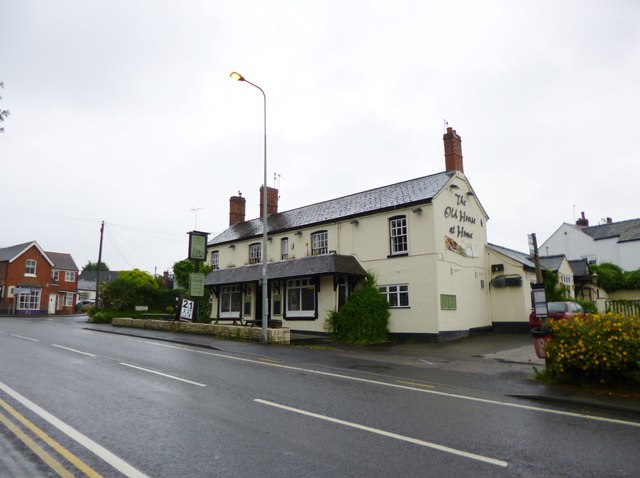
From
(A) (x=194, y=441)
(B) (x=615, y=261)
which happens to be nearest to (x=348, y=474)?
(A) (x=194, y=441)

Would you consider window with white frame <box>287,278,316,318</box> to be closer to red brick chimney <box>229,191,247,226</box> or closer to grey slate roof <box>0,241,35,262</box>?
red brick chimney <box>229,191,247,226</box>

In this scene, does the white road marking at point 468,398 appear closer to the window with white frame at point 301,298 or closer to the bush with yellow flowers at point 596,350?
the bush with yellow flowers at point 596,350

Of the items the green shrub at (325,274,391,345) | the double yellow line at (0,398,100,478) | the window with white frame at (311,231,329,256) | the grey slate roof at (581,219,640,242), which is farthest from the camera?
the grey slate roof at (581,219,640,242)

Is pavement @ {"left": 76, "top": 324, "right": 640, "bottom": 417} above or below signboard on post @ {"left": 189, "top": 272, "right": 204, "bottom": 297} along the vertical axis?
below

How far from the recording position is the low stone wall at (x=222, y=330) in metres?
19.3

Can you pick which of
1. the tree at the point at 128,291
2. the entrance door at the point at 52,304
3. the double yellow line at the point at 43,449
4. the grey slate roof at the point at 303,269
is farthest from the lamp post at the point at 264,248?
the entrance door at the point at 52,304

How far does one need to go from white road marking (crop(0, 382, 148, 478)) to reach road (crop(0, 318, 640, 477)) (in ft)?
0.08

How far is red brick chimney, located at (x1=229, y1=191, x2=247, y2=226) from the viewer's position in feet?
121

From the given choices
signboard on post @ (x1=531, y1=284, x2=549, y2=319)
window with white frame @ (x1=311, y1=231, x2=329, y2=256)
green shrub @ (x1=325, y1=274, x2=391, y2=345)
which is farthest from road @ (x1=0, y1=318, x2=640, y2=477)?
window with white frame @ (x1=311, y1=231, x2=329, y2=256)

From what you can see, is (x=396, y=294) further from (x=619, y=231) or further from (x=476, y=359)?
(x=619, y=231)

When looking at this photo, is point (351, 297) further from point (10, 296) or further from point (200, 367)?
point (10, 296)

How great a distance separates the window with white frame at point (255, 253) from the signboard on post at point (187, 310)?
656cm

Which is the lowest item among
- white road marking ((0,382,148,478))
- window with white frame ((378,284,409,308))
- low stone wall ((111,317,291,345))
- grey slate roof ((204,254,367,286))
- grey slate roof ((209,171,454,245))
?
white road marking ((0,382,148,478))

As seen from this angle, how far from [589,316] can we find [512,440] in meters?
5.80
